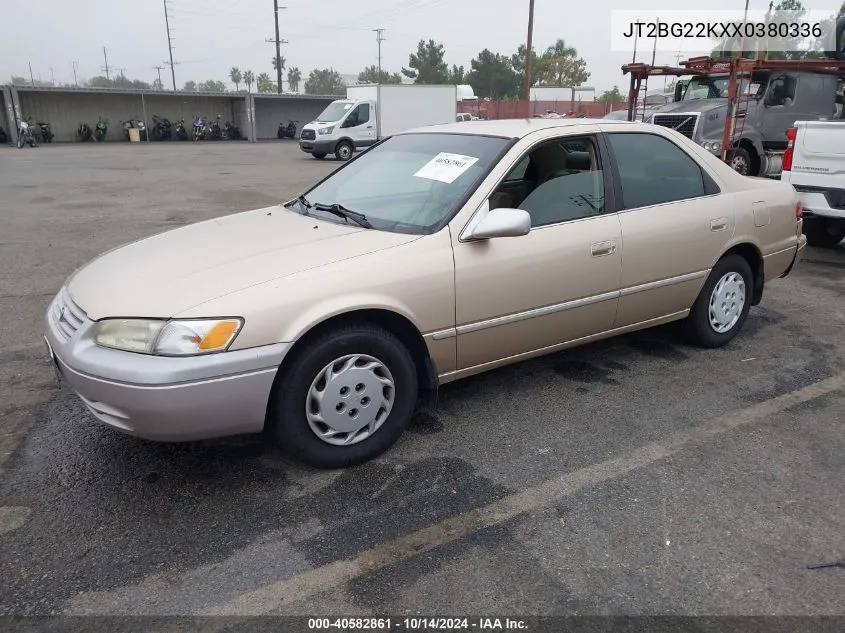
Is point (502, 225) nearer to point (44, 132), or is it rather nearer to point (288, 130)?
point (44, 132)

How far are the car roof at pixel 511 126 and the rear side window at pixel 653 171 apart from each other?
0.15 metres

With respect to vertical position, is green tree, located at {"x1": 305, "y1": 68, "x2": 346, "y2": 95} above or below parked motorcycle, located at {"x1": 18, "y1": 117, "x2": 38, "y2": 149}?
above

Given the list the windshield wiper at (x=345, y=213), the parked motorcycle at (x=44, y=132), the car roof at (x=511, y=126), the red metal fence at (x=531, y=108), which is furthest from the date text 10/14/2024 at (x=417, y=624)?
the parked motorcycle at (x=44, y=132)

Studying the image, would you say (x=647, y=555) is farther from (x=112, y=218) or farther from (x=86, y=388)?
(x=112, y=218)

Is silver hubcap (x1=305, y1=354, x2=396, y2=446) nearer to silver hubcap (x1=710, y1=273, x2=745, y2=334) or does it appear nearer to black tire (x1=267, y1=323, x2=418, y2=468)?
black tire (x1=267, y1=323, x2=418, y2=468)

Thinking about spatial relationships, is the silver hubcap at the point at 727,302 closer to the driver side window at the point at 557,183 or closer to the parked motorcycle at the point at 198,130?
the driver side window at the point at 557,183

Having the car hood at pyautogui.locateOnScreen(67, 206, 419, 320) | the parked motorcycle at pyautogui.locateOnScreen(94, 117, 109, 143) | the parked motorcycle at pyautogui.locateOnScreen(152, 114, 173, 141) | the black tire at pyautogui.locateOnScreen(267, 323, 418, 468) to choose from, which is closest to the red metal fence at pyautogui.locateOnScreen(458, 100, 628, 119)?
the parked motorcycle at pyautogui.locateOnScreen(152, 114, 173, 141)

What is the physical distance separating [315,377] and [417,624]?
116 cm

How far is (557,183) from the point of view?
152 inches

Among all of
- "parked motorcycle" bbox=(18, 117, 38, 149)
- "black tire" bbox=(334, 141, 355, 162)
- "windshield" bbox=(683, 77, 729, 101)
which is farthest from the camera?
"parked motorcycle" bbox=(18, 117, 38, 149)

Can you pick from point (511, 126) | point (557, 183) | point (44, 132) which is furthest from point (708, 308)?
point (44, 132)

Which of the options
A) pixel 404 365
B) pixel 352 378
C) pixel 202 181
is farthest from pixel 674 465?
pixel 202 181

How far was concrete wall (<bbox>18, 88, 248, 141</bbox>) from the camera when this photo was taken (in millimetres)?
35219

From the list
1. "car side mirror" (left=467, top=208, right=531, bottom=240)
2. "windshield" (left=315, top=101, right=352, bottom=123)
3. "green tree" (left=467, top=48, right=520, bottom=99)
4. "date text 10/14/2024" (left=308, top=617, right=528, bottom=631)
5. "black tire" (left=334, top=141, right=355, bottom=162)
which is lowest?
"date text 10/14/2024" (left=308, top=617, right=528, bottom=631)
